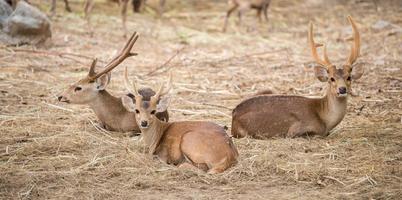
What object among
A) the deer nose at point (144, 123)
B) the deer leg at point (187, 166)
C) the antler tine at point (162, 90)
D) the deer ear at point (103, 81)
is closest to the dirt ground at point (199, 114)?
the deer leg at point (187, 166)

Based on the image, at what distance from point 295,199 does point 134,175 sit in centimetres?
135

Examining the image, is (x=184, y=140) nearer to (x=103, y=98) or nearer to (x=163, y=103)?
(x=163, y=103)

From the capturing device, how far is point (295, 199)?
5.17 metres

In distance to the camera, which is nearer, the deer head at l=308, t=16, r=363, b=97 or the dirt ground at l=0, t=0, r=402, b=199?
the dirt ground at l=0, t=0, r=402, b=199

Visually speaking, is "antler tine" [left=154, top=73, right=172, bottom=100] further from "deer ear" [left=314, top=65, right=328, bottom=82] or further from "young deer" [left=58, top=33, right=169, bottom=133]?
"deer ear" [left=314, top=65, right=328, bottom=82]

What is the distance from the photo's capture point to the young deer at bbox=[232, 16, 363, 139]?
7102mm

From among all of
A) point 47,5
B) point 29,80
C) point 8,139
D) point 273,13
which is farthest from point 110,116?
point 273,13

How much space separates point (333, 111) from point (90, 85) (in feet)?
8.33

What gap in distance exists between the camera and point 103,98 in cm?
763

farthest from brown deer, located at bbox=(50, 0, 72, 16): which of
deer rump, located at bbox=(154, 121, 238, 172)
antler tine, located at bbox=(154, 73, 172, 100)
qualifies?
deer rump, located at bbox=(154, 121, 238, 172)

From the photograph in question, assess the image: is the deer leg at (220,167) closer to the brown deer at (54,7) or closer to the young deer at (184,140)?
the young deer at (184,140)

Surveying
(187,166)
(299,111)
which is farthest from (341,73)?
(187,166)

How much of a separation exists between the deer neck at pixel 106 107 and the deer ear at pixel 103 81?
0.06m

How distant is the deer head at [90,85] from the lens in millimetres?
7488
